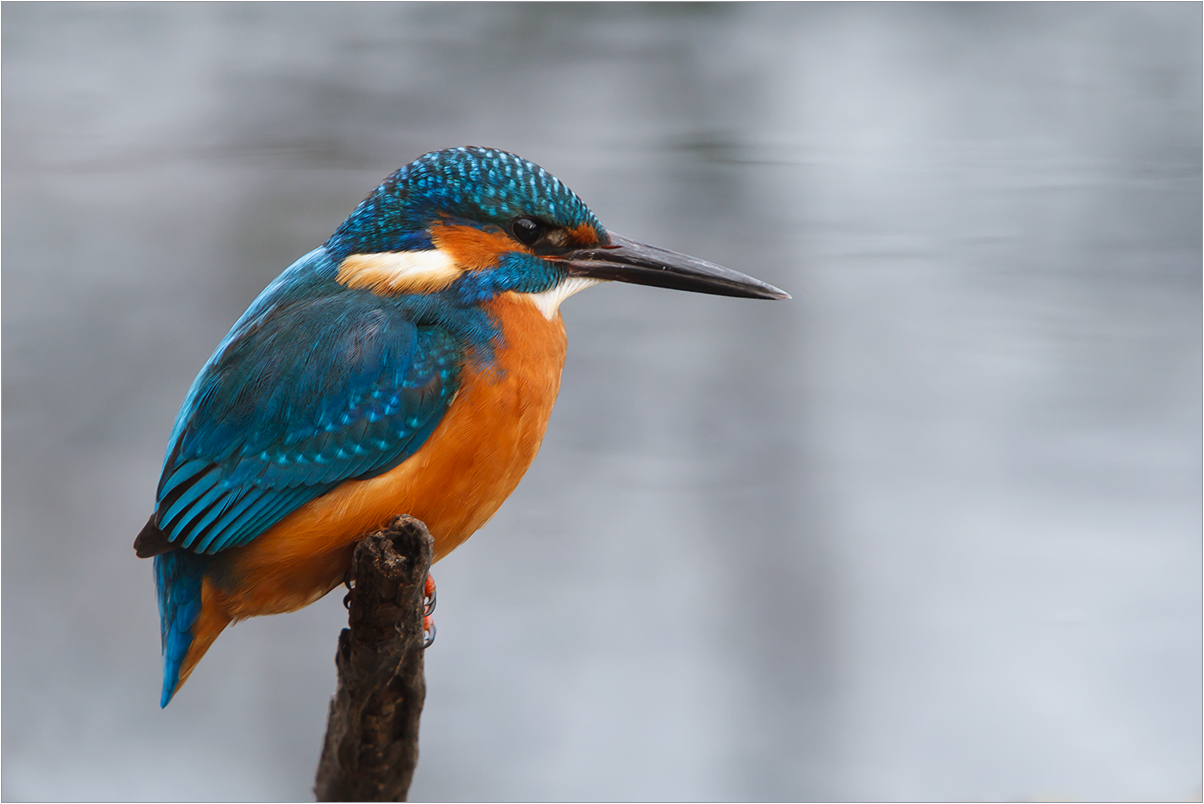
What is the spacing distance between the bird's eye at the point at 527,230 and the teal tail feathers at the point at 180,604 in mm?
675

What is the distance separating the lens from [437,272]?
146 centimetres

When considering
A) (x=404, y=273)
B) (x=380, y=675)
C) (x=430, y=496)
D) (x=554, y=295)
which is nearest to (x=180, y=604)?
(x=380, y=675)

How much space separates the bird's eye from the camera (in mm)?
1476

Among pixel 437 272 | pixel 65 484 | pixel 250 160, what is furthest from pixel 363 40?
pixel 437 272

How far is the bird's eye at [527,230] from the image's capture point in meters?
1.48

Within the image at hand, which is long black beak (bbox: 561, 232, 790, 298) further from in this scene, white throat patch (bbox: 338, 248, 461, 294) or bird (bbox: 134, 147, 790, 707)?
white throat patch (bbox: 338, 248, 461, 294)

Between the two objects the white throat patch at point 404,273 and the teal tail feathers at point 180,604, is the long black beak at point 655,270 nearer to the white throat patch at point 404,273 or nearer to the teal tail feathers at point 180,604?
the white throat patch at point 404,273

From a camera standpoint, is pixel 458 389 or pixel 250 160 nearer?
pixel 458 389

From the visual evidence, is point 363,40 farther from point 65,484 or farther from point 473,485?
point 473,485

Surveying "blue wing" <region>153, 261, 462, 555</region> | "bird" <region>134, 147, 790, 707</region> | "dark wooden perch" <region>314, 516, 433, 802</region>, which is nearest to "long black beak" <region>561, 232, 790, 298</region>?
"bird" <region>134, 147, 790, 707</region>

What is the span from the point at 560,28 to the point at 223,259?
1396 mm

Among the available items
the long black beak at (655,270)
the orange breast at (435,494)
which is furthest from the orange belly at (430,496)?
the long black beak at (655,270)

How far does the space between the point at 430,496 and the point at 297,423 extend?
0.22 metres

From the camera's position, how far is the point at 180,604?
1413mm
